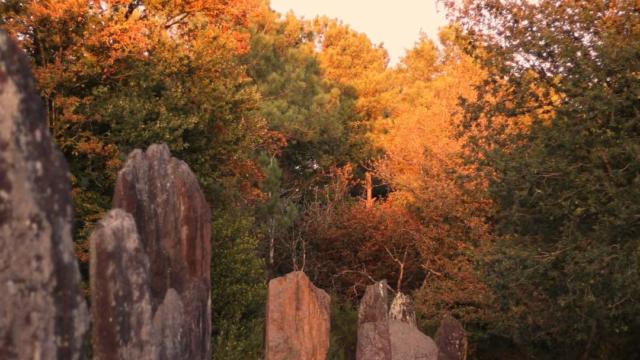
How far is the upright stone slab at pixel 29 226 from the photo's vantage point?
4.70 meters

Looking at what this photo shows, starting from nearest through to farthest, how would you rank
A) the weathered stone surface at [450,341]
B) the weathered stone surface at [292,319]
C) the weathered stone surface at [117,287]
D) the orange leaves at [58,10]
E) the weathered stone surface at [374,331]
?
1. the weathered stone surface at [117,287]
2. the weathered stone surface at [292,319]
3. the weathered stone surface at [374,331]
4. the weathered stone surface at [450,341]
5. the orange leaves at [58,10]

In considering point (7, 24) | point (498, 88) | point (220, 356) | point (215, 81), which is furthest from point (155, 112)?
point (498, 88)

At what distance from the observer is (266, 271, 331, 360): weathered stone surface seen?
12.6m

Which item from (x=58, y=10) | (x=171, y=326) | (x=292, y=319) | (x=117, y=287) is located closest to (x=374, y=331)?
(x=292, y=319)

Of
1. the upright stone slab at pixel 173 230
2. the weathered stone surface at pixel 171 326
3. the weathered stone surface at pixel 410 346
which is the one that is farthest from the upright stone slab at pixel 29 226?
the weathered stone surface at pixel 410 346

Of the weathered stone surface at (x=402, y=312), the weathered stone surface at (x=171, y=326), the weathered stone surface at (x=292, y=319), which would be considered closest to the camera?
the weathered stone surface at (x=171, y=326)

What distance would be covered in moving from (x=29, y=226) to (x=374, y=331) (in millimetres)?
9965

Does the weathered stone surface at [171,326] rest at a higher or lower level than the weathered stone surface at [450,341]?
higher

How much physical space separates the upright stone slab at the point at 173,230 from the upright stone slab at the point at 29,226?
371 centimetres

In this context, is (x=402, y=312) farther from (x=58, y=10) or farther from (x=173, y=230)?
(x=58, y=10)

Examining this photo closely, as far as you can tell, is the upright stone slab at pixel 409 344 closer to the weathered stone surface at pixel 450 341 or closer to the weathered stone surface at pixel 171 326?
the weathered stone surface at pixel 450 341

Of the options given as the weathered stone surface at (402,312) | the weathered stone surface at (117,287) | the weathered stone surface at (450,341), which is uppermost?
the weathered stone surface at (117,287)

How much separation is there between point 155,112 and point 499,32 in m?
8.49

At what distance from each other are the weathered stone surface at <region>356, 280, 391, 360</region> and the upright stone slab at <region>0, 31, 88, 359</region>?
9.60 meters
